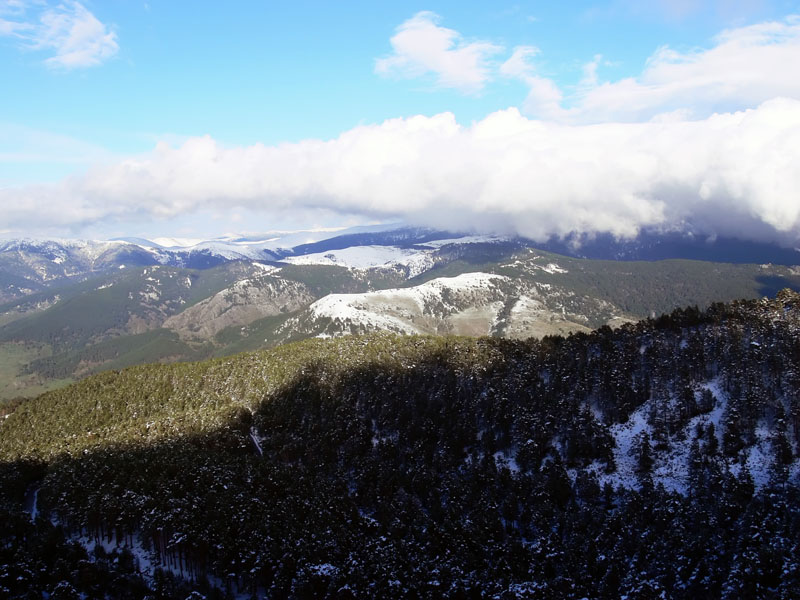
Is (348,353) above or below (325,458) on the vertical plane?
above

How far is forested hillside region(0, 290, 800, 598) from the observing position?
7894 centimetres

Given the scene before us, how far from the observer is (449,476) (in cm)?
11806

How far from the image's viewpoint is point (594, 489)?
102875 mm

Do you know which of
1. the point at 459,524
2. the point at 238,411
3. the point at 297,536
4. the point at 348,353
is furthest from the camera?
the point at 348,353

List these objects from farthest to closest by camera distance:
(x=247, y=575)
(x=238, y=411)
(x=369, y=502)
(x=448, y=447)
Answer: (x=238, y=411) < (x=448, y=447) < (x=369, y=502) < (x=247, y=575)

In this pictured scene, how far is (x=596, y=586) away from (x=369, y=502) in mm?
51654

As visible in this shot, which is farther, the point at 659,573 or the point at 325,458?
the point at 325,458

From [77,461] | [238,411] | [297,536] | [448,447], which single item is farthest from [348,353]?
[297,536]

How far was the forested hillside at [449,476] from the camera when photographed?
78938mm

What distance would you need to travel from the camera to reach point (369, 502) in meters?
116

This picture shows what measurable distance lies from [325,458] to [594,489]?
6672cm

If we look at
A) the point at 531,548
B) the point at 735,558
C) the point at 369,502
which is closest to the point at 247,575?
the point at 369,502

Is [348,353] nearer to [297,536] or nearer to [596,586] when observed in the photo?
[297,536]

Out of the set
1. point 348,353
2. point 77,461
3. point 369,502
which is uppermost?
point 348,353
